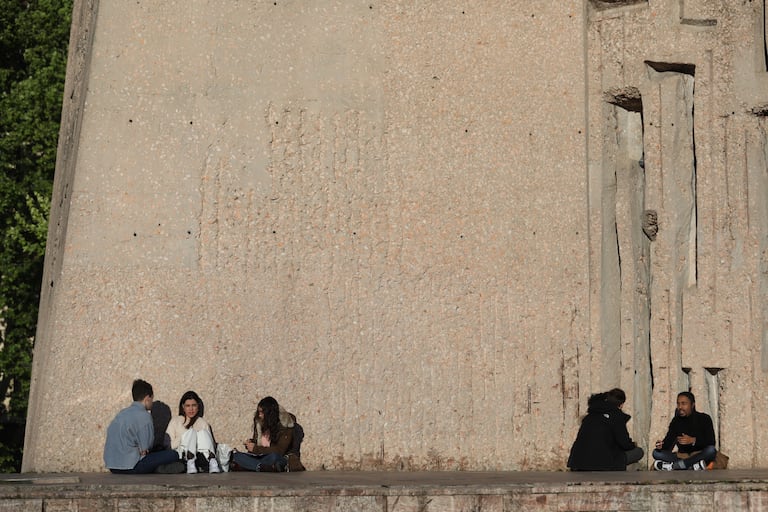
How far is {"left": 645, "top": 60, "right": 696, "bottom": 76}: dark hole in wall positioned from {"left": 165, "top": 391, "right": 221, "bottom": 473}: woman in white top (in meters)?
4.74

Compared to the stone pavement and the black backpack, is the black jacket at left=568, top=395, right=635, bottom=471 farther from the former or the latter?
the black backpack

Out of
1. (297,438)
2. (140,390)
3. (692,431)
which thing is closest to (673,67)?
(692,431)

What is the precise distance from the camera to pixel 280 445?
11062 millimetres

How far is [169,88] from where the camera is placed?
458 inches

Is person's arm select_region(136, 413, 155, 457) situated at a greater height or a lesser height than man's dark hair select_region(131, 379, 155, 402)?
lesser

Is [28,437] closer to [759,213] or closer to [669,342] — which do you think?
[669,342]

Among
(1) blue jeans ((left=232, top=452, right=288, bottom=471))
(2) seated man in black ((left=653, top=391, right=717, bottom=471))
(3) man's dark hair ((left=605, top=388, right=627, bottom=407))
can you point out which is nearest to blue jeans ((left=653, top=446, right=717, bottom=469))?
(2) seated man in black ((left=653, top=391, right=717, bottom=471))

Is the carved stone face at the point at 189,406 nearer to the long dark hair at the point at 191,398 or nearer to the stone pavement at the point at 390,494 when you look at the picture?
the long dark hair at the point at 191,398

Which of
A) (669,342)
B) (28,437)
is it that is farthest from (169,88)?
(669,342)

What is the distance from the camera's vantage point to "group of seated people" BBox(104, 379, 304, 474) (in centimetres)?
1074

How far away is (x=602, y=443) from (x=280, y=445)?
2525 mm

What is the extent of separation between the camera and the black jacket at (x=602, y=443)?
11.4 m

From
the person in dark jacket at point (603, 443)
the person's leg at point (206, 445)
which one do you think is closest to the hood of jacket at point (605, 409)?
the person in dark jacket at point (603, 443)

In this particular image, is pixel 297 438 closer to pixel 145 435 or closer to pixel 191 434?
pixel 191 434
